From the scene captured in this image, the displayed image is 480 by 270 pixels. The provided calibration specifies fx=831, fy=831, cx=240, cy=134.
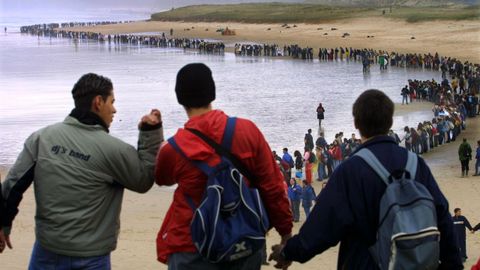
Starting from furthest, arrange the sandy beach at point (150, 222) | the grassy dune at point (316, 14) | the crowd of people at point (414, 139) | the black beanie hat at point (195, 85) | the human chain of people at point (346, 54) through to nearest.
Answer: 1. the grassy dune at point (316, 14)
2. the human chain of people at point (346, 54)
3. the crowd of people at point (414, 139)
4. the sandy beach at point (150, 222)
5. the black beanie hat at point (195, 85)

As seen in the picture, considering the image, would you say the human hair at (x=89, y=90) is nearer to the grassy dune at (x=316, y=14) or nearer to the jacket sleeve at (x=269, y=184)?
the jacket sleeve at (x=269, y=184)

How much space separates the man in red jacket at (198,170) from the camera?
3.49 metres

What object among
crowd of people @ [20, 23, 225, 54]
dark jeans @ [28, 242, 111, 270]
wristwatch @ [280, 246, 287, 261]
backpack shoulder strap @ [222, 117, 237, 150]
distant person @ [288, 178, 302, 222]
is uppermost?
backpack shoulder strap @ [222, 117, 237, 150]

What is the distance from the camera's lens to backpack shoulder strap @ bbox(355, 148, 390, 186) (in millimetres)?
3434

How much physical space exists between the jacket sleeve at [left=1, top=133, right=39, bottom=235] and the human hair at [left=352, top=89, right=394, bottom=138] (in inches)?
58.5

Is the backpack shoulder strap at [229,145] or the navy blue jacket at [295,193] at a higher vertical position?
the backpack shoulder strap at [229,145]

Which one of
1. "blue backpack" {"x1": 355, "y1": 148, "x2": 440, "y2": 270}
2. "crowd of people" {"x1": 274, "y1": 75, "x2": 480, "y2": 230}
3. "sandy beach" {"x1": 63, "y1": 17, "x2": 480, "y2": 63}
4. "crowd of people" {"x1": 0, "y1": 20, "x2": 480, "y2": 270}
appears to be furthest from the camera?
"sandy beach" {"x1": 63, "y1": 17, "x2": 480, "y2": 63}

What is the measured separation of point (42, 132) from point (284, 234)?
121cm

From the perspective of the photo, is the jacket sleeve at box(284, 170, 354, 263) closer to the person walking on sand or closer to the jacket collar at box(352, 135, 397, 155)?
the jacket collar at box(352, 135, 397, 155)

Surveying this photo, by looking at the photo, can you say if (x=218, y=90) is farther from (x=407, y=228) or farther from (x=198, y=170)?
(x=407, y=228)

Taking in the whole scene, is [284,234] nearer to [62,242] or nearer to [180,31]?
[62,242]

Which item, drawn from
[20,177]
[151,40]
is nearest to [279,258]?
[20,177]

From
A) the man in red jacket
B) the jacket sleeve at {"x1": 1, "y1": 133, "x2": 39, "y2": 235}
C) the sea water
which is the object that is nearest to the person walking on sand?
the sea water

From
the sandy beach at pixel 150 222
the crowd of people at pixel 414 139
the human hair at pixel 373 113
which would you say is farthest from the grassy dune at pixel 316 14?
the human hair at pixel 373 113
